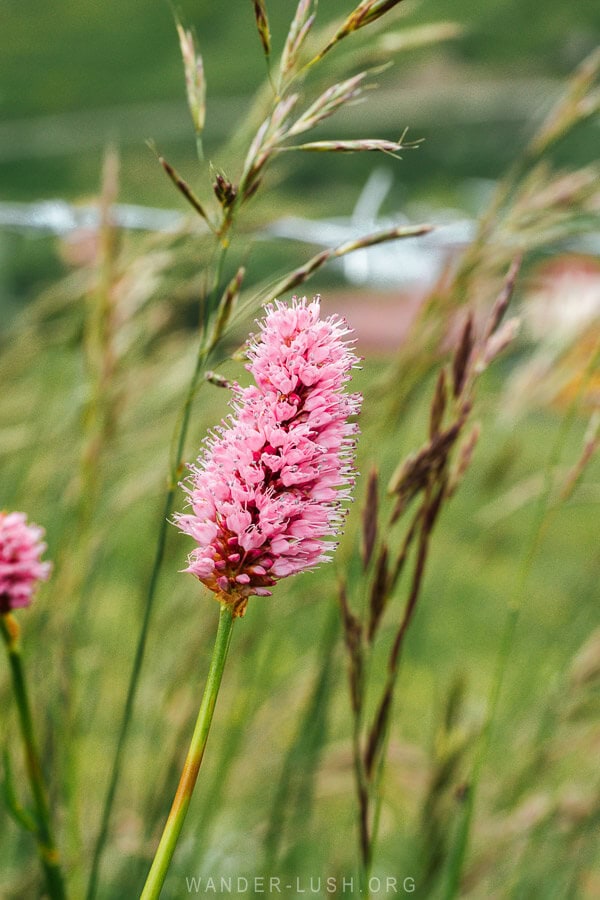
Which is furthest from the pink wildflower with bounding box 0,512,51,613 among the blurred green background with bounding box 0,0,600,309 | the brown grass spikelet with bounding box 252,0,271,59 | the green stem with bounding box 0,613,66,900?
the blurred green background with bounding box 0,0,600,309

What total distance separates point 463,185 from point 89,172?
445 cm

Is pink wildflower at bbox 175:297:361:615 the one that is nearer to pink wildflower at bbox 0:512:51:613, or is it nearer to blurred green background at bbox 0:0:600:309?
pink wildflower at bbox 0:512:51:613

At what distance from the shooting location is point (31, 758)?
541 millimetres

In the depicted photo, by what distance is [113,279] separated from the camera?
840mm

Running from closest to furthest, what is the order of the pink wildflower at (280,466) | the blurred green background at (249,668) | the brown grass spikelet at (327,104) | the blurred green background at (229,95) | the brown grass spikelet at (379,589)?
the pink wildflower at (280,466) → the brown grass spikelet at (327,104) → the brown grass spikelet at (379,589) → the blurred green background at (249,668) → the blurred green background at (229,95)

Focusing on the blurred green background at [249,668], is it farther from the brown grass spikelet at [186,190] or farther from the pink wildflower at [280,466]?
the pink wildflower at [280,466]

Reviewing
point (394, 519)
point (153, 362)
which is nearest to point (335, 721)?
point (153, 362)

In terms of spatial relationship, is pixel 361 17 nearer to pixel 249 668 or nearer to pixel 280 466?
pixel 280 466

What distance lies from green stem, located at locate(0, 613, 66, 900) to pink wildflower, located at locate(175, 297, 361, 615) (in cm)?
18

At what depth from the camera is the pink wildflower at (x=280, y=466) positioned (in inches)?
14.5

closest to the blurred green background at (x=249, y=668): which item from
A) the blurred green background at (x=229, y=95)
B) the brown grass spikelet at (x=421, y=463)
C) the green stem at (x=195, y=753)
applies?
the brown grass spikelet at (x=421, y=463)

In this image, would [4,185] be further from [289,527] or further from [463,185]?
[289,527]

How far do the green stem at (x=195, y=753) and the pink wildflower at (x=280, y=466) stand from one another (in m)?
0.02

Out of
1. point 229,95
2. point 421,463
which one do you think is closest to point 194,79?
point 421,463
